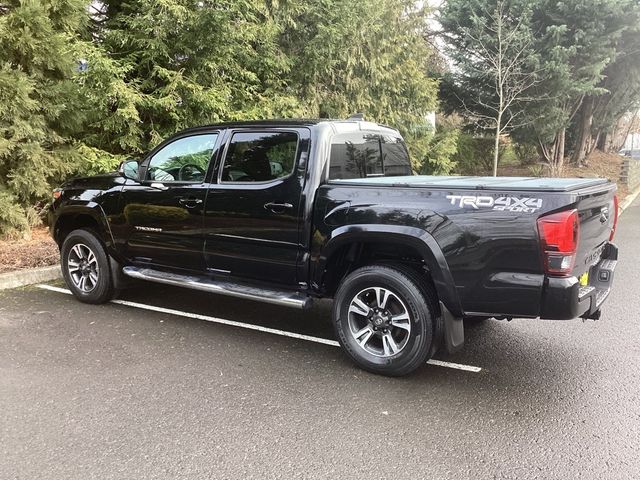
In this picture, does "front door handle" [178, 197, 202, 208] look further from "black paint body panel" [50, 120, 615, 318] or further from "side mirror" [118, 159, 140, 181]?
"side mirror" [118, 159, 140, 181]

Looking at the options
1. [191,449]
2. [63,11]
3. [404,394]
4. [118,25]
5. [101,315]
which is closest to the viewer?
[191,449]

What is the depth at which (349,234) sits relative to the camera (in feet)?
13.3

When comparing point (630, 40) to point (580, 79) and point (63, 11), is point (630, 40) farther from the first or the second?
point (63, 11)

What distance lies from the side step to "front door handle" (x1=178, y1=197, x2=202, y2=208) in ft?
2.23

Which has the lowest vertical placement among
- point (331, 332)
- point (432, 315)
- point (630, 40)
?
point (331, 332)

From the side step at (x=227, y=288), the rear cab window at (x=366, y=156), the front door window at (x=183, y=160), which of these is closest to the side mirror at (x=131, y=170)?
the front door window at (x=183, y=160)

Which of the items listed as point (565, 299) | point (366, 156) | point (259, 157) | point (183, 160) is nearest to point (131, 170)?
point (183, 160)

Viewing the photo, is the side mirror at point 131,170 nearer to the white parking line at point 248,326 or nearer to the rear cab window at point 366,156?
the white parking line at point 248,326

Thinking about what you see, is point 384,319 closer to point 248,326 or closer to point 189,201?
point 248,326

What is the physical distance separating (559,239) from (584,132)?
18.8m

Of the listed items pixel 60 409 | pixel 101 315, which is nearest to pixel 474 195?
pixel 60 409

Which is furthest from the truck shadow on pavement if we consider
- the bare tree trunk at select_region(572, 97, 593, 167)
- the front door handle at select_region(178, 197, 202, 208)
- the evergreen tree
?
the bare tree trunk at select_region(572, 97, 593, 167)

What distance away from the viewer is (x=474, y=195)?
3.57 metres

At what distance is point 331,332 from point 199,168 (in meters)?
1.97
